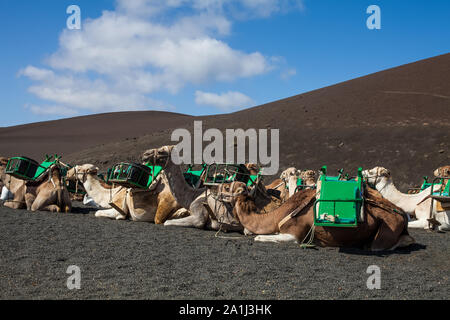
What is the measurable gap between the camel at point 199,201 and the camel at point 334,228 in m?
1.00

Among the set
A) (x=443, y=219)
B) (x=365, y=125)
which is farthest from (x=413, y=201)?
(x=365, y=125)

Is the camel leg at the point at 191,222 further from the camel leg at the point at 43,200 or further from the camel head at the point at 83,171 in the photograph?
the camel leg at the point at 43,200

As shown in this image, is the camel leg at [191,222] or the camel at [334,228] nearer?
the camel at [334,228]

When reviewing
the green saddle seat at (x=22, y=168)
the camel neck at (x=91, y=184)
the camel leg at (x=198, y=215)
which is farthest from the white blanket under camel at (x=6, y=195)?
the camel leg at (x=198, y=215)

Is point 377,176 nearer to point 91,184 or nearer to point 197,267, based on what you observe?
point 91,184

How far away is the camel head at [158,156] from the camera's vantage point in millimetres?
10133

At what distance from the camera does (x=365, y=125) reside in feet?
127

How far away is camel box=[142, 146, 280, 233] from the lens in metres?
9.94

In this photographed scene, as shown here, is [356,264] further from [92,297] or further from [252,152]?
[252,152]

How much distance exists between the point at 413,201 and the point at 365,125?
2673 centimetres

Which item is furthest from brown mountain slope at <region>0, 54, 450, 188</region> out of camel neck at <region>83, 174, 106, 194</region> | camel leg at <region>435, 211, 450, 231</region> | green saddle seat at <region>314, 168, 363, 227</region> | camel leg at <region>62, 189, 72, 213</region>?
green saddle seat at <region>314, 168, 363, 227</region>

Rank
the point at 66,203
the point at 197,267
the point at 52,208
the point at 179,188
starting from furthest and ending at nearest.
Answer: the point at 66,203, the point at 52,208, the point at 179,188, the point at 197,267

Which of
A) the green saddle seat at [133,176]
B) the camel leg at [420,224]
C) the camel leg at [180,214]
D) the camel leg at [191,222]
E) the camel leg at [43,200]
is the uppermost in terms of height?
the green saddle seat at [133,176]
